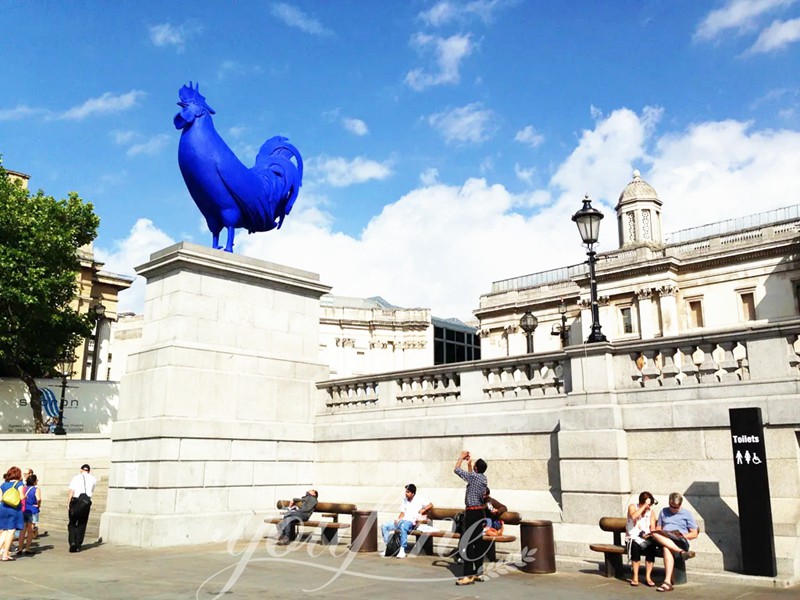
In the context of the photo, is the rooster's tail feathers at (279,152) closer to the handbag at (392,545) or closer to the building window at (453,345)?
the handbag at (392,545)

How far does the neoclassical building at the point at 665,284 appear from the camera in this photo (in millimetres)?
49344

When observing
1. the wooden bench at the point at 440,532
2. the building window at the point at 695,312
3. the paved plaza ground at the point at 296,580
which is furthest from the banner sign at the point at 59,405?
the building window at the point at 695,312

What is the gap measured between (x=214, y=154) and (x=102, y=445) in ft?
50.2

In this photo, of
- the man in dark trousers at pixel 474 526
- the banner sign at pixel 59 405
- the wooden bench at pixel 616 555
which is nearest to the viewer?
the wooden bench at pixel 616 555

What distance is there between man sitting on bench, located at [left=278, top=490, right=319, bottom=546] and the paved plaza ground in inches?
45.2

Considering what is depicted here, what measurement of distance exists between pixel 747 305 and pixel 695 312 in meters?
3.80

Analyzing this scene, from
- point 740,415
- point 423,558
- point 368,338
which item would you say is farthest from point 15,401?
point 368,338

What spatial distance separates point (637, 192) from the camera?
62.4 metres

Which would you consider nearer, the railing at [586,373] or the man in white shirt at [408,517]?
the railing at [586,373]


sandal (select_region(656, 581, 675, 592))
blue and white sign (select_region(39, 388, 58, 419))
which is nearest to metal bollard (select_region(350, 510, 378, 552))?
sandal (select_region(656, 581, 675, 592))

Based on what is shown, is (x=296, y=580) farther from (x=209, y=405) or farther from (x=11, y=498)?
(x=209, y=405)

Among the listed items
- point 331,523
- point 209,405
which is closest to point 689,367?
point 331,523

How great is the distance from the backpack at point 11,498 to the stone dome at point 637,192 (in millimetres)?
57394

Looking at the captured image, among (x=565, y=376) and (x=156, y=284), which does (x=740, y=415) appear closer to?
(x=565, y=376)
